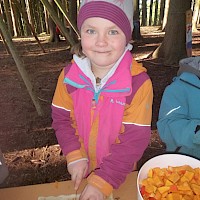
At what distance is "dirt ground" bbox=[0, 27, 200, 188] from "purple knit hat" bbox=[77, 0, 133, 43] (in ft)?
3.99

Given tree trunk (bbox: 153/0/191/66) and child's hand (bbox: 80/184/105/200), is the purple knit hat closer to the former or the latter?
child's hand (bbox: 80/184/105/200)

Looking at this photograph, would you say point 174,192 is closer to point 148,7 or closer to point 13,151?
point 13,151

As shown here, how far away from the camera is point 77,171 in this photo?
885 mm

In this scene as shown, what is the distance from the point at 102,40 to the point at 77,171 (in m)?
0.39

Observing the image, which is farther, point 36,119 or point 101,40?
point 36,119

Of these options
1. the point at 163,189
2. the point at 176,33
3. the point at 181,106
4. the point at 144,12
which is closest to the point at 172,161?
the point at 163,189

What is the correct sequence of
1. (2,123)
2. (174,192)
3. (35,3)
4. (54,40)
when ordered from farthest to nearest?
(35,3) → (54,40) → (2,123) → (174,192)

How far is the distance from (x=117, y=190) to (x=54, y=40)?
4.68m

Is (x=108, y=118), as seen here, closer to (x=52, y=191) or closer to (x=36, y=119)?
(x=52, y=191)

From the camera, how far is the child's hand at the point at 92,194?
0.78 metres

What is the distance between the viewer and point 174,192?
721 mm

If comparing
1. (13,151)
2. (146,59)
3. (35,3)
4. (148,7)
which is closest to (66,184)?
(13,151)

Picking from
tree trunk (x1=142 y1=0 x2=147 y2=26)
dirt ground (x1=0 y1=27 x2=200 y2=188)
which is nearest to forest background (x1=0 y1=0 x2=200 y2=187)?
dirt ground (x1=0 y1=27 x2=200 y2=188)

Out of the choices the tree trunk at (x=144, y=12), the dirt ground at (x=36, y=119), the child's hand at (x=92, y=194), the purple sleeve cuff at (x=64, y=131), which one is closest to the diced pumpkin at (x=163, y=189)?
the child's hand at (x=92, y=194)
